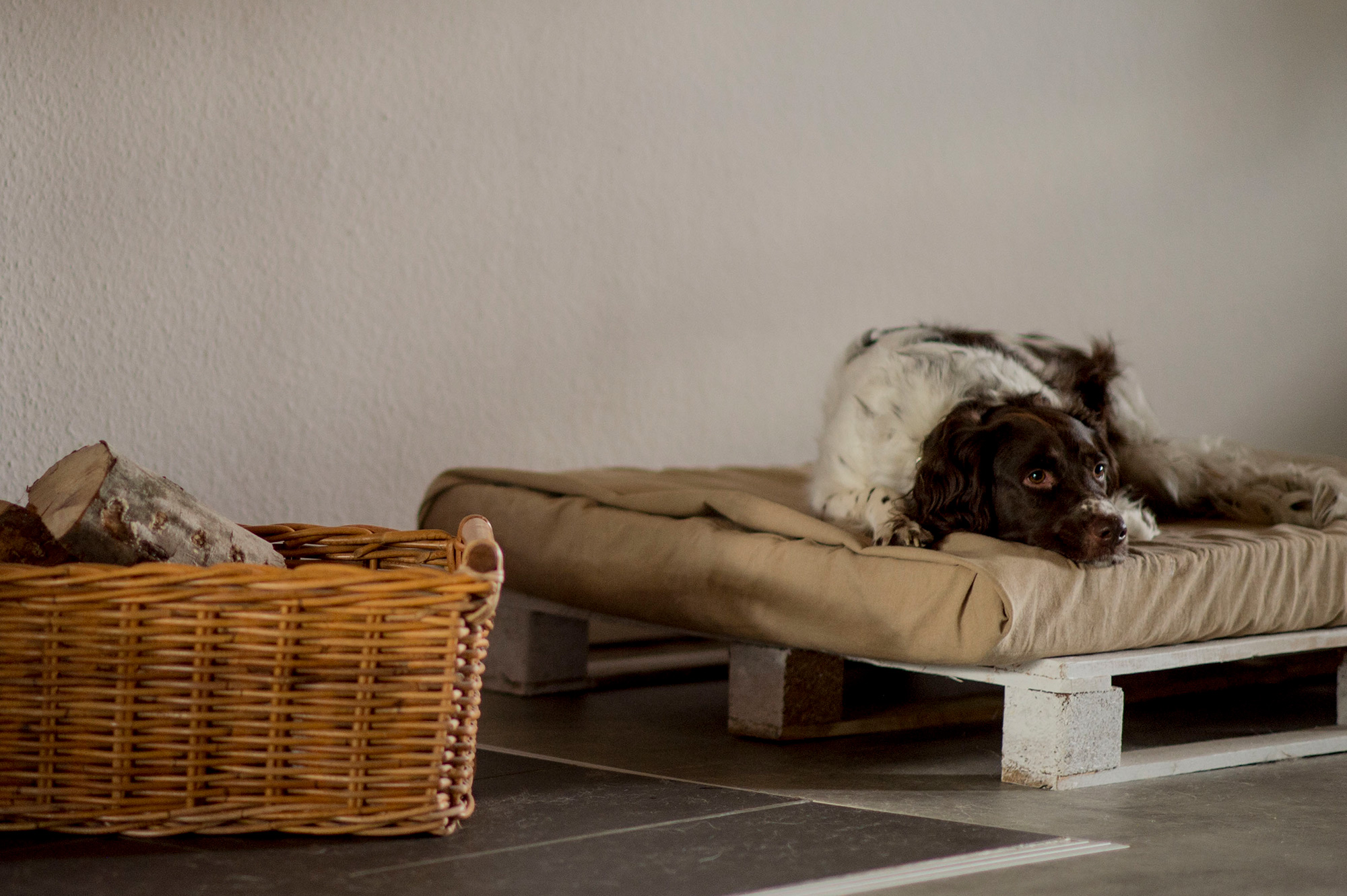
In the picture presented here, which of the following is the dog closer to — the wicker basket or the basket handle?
the basket handle

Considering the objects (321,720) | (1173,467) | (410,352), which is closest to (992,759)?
(1173,467)

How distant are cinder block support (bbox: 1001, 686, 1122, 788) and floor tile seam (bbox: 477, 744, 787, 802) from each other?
461mm

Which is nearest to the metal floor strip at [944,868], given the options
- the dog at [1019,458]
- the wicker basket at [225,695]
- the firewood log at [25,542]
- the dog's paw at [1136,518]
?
the wicker basket at [225,695]

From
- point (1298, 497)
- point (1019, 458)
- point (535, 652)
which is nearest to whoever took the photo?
point (1019, 458)

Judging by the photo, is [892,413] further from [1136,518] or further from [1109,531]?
[1109,531]

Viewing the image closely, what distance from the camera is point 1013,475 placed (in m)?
2.98

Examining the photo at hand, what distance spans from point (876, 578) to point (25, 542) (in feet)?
4.73

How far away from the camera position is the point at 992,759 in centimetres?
296

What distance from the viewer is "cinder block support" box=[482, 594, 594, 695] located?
11.8 feet

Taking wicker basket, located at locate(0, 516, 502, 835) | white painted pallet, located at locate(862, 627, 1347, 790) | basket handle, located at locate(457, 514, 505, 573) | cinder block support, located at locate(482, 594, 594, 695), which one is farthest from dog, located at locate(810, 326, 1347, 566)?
wicker basket, located at locate(0, 516, 502, 835)

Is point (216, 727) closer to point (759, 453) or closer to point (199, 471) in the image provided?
point (199, 471)

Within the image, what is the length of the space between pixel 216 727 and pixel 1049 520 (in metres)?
1.60

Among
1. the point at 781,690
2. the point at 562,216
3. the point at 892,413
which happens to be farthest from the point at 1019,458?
the point at 562,216

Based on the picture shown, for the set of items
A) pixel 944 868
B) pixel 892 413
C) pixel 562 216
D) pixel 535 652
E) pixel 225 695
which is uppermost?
pixel 562 216
